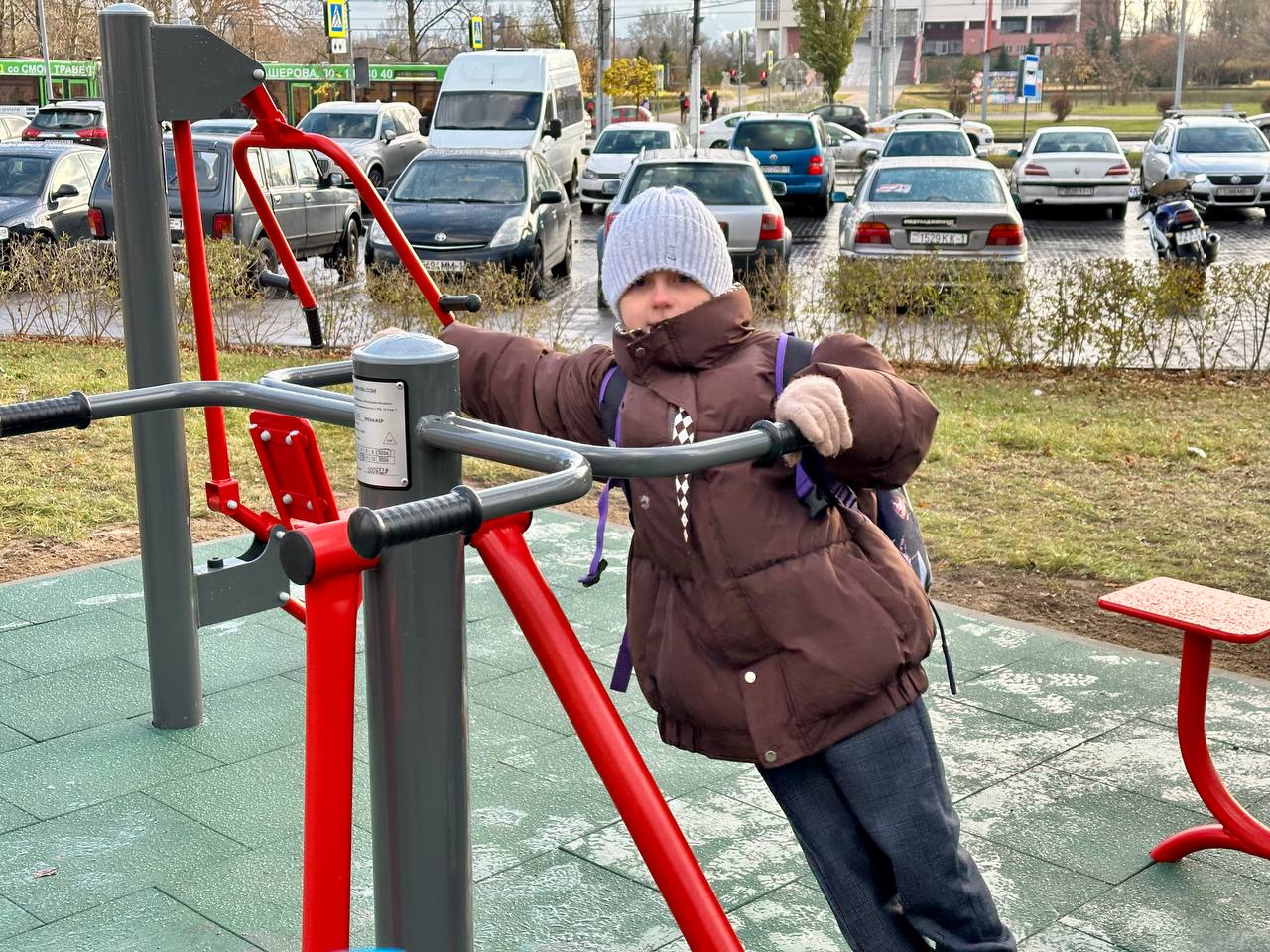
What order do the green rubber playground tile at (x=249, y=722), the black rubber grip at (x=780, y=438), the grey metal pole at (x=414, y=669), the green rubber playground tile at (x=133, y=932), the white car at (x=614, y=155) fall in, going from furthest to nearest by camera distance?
the white car at (x=614, y=155)
the green rubber playground tile at (x=249, y=722)
the green rubber playground tile at (x=133, y=932)
the black rubber grip at (x=780, y=438)
the grey metal pole at (x=414, y=669)

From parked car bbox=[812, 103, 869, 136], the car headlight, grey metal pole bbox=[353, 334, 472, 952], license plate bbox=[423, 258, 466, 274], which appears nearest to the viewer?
grey metal pole bbox=[353, 334, 472, 952]

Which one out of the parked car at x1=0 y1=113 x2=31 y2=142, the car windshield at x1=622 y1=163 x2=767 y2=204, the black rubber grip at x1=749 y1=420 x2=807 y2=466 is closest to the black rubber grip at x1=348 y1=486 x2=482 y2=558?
the black rubber grip at x1=749 y1=420 x2=807 y2=466

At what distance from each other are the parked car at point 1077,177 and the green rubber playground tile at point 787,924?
21586 millimetres

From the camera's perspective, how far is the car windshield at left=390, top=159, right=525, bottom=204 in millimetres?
15609

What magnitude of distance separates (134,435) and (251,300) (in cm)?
826

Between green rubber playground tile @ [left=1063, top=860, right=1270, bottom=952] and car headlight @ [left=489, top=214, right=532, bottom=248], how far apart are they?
12.1m

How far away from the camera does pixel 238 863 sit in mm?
3543

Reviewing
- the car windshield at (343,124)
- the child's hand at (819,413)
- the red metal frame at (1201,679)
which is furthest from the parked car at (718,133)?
the child's hand at (819,413)

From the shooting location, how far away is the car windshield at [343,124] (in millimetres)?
27312

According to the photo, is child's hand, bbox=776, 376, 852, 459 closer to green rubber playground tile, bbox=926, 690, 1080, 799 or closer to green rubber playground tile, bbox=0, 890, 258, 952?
green rubber playground tile, bbox=0, 890, 258, 952

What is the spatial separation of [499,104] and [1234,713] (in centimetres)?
2113

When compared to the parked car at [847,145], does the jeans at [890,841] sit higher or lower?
lower

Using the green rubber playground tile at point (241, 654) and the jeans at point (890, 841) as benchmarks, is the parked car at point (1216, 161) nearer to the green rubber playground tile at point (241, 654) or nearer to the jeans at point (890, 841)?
the green rubber playground tile at point (241, 654)

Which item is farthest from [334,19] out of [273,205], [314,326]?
[314,326]
